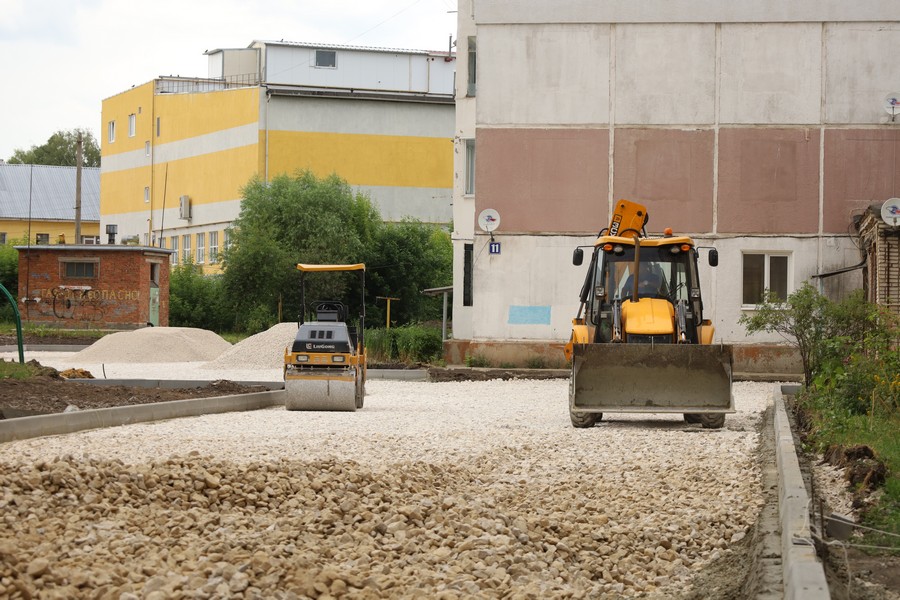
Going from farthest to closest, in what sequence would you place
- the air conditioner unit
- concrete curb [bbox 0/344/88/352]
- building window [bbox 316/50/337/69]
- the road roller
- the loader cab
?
building window [bbox 316/50/337/69]
the air conditioner unit
concrete curb [bbox 0/344/88/352]
the road roller
the loader cab

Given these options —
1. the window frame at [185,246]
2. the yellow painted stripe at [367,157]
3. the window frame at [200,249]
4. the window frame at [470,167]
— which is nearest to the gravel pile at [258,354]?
the window frame at [470,167]

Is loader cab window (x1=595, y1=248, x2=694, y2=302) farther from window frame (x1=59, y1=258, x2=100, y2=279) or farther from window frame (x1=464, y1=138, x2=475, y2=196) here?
window frame (x1=59, y1=258, x2=100, y2=279)

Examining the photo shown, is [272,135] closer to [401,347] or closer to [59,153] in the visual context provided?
[401,347]

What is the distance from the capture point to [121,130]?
75625 mm

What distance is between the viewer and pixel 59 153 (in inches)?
4387

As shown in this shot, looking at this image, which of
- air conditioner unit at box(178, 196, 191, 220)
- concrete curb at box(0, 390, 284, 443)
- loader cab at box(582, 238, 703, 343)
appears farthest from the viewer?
air conditioner unit at box(178, 196, 191, 220)

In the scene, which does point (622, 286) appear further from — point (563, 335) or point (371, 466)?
point (563, 335)

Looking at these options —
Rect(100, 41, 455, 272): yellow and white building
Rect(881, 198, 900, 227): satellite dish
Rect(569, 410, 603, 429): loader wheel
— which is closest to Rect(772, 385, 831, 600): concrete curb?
Rect(569, 410, 603, 429): loader wheel

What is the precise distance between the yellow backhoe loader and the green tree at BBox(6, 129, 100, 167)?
325ft

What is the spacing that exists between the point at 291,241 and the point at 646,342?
38450 mm

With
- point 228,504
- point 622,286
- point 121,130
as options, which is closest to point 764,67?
point 622,286

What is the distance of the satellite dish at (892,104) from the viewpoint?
104 ft

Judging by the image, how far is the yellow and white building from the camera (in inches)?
2498

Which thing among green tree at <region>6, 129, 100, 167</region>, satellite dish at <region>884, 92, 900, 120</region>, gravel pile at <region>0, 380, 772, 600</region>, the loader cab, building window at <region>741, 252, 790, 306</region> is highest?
green tree at <region>6, 129, 100, 167</region>
